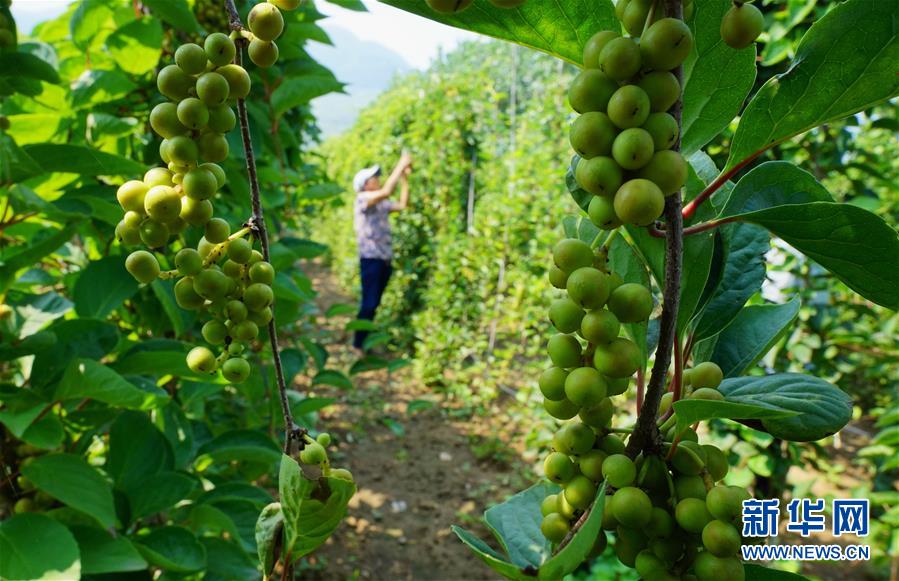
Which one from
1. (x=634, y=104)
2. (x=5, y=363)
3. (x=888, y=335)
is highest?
(x=888, y=335)

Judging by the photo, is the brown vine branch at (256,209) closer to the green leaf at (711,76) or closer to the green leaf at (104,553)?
the green leaf at (711,76)

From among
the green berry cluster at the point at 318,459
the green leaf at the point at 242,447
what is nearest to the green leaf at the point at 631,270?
the green berry cluster at the point at 318,459

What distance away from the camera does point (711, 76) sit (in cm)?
49

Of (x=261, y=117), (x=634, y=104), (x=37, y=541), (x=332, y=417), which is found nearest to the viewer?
(x=634, y=104)

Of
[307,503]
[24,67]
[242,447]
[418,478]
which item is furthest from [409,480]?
[307,503]

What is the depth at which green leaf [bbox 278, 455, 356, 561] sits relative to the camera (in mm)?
440

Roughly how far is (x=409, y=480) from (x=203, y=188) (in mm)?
3894

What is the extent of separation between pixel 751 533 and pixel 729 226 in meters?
0.31

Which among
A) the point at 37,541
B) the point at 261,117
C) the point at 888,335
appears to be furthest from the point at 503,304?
the point at 37,541

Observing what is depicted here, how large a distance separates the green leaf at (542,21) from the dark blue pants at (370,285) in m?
5.89

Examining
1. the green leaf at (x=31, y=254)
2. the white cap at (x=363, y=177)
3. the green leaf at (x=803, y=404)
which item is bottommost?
the green leaf at (x=803, y=404)

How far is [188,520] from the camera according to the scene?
1479 mm

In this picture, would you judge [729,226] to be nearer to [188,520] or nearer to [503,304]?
[188,520]

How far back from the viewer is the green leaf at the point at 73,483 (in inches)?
42.1
